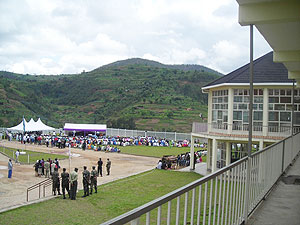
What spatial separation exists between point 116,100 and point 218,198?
343 ft

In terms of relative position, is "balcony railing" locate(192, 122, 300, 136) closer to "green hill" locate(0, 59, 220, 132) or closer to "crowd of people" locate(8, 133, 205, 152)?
"crowd of people" locate(8, 133, 205, 152)

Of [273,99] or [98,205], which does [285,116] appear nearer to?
[273,99]

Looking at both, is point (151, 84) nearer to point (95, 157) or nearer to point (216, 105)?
point (95, 157)

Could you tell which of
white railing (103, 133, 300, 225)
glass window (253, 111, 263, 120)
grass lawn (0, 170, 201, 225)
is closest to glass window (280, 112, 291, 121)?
glass window (253, 111, 263, 120)

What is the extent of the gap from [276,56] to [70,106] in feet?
366

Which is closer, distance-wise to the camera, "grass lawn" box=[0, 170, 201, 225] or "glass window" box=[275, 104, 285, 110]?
"grass lawn" box=[0, 170, 201, 225]

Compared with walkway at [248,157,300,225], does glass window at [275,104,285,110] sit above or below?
above

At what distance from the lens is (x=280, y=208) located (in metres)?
6.77

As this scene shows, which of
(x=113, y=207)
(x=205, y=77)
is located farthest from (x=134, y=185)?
(x=205, y=77)

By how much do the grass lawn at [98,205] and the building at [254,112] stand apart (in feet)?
14.5

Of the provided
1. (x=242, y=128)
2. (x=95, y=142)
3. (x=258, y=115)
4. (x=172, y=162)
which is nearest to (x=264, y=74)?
(x=258, y=115)

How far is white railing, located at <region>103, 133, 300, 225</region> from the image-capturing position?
2845 mm

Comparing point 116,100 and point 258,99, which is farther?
point 116,100

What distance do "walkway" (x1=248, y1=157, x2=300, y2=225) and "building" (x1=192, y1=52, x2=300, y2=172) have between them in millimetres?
14163
